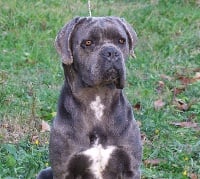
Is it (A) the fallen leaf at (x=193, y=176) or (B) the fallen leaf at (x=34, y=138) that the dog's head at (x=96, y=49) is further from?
(B) the fallen leaf at (x=34, y=138)

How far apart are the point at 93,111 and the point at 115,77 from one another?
366mm

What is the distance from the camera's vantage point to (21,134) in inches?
247

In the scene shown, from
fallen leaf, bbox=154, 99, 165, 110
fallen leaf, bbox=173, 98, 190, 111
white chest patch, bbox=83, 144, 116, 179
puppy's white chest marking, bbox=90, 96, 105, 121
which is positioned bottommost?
fallen leaf, bbox=173, 98, 190, 111

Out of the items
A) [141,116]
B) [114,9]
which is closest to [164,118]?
[141,116]

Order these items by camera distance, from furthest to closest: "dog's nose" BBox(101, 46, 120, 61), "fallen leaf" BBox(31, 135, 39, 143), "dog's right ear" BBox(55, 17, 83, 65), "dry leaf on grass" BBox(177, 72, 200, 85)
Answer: "dry leaf on grass" BBox(177, 72, 200, 85)
"fallen leaf" BBox(31, 135, 39, 143)
"dog's right ear" BBox(55, 17, 83, 65)
"dog's nose" BBox(101, 46, 120, 61)

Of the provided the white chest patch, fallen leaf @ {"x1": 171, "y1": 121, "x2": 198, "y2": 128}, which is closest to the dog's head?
the white chest patch

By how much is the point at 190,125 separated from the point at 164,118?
0.26 meters

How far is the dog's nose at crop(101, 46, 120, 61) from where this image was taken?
175 inches

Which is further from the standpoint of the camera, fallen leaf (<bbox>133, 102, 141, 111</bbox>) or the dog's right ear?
fallen leaf (<bbox>133, 102, 141, 111</bbox>)

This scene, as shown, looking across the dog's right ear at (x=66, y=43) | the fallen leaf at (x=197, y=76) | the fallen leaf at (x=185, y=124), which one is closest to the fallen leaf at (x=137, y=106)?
the fallen leaf at (x=185, y=124)

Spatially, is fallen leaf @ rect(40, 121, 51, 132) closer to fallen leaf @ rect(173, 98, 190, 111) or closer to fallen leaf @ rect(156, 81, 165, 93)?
fallen leaf @ rect(173, 98, 190, 111)

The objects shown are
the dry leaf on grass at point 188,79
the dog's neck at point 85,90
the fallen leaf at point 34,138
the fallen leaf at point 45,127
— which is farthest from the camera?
the dry leaf on grass at point 188,79

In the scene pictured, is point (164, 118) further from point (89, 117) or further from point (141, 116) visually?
point (89, 117)

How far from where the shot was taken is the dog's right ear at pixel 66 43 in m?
4.54
